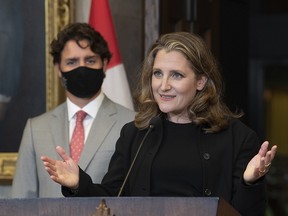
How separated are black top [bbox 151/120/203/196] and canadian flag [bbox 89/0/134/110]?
6.07 ft

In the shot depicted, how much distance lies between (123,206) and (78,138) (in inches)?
60.9

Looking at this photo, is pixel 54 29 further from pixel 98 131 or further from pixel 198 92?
pixel 198 92

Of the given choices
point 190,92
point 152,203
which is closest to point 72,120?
point 190,92

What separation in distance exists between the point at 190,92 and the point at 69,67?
1.09 meters

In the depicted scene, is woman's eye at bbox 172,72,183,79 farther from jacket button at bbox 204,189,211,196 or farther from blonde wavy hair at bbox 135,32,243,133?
jacket button at bbox 204,189,211,196

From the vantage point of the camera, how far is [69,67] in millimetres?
4098

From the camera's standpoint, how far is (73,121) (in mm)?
4133

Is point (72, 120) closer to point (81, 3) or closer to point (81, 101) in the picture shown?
point (81, 101)

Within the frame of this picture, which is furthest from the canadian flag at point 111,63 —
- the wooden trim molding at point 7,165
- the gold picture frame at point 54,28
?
the wooden trim molding at point 7,165

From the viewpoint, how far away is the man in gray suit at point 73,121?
400cm

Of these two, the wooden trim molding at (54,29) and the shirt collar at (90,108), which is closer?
the shirt collar at (90,108)

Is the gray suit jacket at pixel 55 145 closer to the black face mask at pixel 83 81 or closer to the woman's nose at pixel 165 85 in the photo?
the black face mask at pixel 83 81

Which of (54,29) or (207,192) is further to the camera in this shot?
(54,29)

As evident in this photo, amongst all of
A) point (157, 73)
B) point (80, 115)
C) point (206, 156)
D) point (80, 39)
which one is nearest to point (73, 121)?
point (80, 115)
